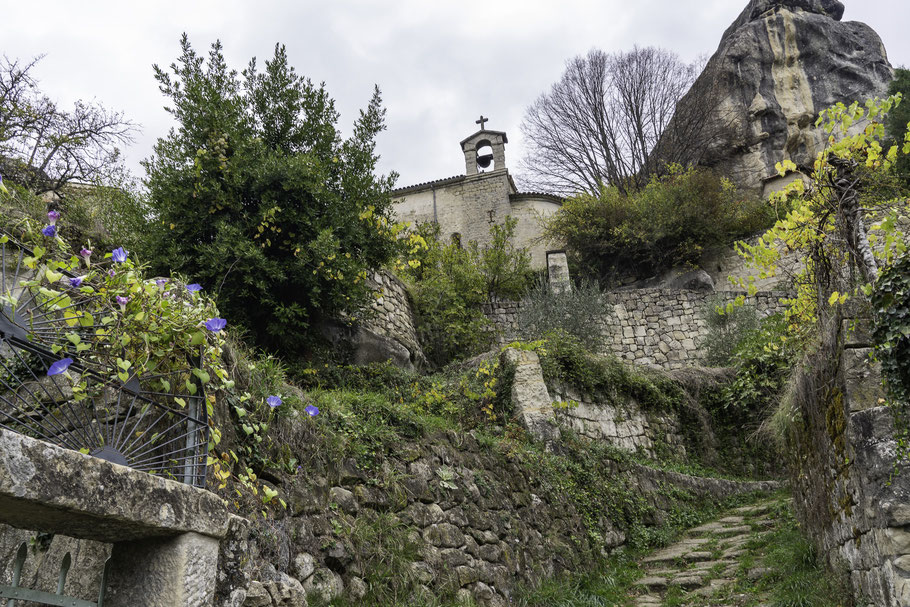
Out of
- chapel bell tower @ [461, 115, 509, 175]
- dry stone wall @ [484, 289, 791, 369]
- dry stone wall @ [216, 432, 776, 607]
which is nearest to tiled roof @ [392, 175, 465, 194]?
chapel bell tower @ [461, 115, 509, 175]

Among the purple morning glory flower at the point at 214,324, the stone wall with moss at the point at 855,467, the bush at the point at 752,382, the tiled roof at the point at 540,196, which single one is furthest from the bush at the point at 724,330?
the purple morning glory flower at the point at 214,324

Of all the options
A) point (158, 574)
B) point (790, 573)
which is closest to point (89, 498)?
point (158, 574)

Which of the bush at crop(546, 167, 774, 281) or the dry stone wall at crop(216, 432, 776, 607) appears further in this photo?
the bush at crop(546, 167, 774, 281)

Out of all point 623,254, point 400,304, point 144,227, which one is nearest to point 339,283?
point 144,227

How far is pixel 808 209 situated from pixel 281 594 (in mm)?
4469

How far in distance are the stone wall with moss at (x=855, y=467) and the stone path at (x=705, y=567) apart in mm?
1079

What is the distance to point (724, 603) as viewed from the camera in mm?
5824

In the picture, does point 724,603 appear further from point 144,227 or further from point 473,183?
point 473,183

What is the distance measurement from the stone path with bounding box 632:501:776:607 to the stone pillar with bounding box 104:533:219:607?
491 cm

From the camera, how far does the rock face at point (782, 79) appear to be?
2334 cm

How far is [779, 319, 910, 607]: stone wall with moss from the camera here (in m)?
3.72

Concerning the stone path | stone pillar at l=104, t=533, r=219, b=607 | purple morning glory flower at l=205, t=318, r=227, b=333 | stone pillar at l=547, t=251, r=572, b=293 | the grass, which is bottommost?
the stone path

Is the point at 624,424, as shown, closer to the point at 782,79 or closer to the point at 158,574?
the point at 158,574

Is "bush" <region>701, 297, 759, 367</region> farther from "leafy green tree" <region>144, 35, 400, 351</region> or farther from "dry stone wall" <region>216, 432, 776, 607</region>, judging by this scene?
"leafy green tree" <region>144, 35, 400, 351</region>
